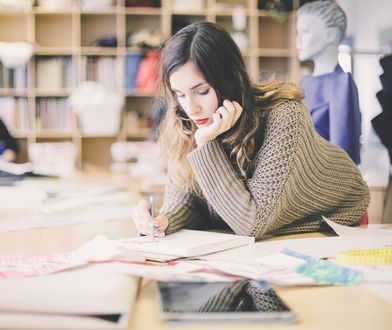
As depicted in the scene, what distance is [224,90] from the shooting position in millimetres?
1450

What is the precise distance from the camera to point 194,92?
144cm

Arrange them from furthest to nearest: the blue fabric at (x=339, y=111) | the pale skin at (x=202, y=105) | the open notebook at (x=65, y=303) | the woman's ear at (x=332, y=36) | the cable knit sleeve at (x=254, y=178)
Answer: the woman's ear at (x=332, y=36), the blue fabric at (x=339, y=111), the pale skin at (x=202, y=105), the cable knit sleeve at (x=254, y=178), the open notebook at (x=65, y=303)

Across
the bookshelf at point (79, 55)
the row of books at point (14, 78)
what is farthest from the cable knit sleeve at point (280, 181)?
the row of books at point (14, 78)

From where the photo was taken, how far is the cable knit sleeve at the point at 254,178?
4.26 ft

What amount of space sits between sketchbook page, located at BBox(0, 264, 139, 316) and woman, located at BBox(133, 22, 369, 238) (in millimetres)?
487

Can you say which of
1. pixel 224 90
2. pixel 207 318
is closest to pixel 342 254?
pixel 207 318

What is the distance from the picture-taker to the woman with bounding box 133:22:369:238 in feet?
4.32

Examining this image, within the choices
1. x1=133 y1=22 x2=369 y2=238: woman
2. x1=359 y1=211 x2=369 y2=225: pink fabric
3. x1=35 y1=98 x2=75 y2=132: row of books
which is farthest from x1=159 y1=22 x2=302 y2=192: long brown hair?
x1=35 y1=98 x2=75 y2=132: row of books

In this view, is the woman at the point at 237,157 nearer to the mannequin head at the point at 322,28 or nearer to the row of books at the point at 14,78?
the mannequin head at the point at 322,28

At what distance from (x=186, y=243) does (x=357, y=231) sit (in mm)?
443

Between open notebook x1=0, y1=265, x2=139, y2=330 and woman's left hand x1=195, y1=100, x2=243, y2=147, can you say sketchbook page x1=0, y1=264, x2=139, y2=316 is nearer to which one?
open notebook x1=0, y1=265, x2=139, y2=330

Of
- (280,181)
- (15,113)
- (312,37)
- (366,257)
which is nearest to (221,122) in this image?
(280,181)

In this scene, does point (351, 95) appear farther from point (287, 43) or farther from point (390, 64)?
point (287, 43)

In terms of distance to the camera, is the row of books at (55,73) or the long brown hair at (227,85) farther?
the row of books at (55,73)
